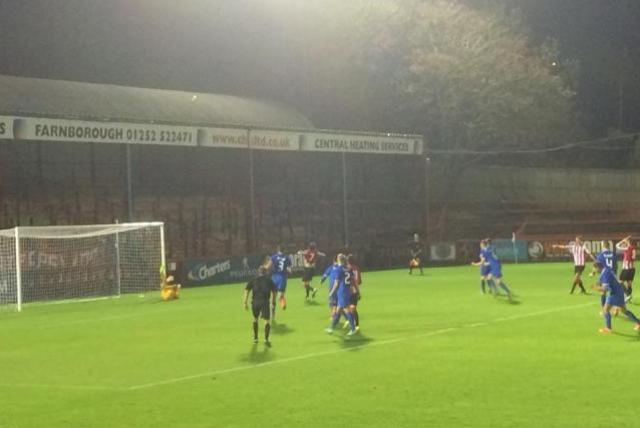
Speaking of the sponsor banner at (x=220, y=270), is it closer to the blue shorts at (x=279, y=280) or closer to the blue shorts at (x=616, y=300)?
the blue shorts at (x=279, y=280)

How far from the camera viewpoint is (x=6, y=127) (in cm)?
4600

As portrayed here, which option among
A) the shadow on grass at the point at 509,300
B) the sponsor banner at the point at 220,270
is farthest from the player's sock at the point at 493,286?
the sponsor banner at the point at 220,270

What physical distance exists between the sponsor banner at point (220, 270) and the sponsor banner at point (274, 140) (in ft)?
25.1

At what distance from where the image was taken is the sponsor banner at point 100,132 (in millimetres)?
47000

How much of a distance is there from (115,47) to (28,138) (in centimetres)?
1716

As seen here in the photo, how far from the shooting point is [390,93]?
7588cm

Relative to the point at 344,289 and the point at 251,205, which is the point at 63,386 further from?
the point at 251,205

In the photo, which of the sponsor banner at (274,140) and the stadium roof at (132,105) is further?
the sponsor banner at (274,140)

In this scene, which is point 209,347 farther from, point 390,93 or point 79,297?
point 390,93

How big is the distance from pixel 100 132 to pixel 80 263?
7.67m

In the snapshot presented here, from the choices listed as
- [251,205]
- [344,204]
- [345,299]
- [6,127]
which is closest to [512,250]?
[344,204]

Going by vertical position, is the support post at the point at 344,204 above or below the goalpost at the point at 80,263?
Result: above

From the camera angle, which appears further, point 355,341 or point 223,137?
point 223,137

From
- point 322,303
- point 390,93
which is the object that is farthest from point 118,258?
point 390,93
